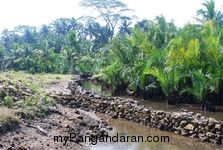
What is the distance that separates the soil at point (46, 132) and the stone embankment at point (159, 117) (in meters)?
2.20

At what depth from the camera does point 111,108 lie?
14516mm

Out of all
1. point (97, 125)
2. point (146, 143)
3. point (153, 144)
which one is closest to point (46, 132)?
point (97, 125)

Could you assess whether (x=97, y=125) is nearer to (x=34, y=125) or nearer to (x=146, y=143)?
(x=146, y=143)

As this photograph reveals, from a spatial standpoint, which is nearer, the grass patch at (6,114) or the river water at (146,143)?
the grass patch at (6,114)

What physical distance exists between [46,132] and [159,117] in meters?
4.81

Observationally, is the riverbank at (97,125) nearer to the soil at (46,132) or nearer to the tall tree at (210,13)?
the soil at (46,132)

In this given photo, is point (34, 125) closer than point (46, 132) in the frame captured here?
No

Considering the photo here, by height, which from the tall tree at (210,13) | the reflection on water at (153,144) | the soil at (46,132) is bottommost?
the reflection on water at (153,144)

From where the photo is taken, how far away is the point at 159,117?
11773 millimetres

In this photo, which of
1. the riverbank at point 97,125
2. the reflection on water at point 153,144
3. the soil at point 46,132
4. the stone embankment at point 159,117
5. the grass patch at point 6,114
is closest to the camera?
the soil at point 46,132

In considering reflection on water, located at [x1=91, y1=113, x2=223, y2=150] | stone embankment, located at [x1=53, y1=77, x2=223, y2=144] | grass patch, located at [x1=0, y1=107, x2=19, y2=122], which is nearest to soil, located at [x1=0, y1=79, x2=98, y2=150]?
grass patch, located at [x1=0, y1=107, x2=19, y2=122]

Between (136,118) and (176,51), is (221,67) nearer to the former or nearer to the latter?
(176,51)

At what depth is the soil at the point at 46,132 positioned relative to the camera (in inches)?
288

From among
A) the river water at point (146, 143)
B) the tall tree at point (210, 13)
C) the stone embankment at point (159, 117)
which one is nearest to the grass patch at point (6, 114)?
the river water at point (146, 143)
